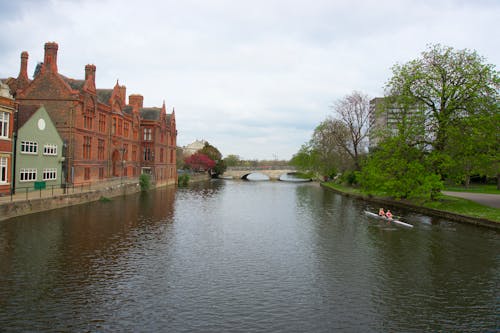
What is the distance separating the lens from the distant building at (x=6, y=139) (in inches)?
1193

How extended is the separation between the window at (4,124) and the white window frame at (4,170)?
6.43ft

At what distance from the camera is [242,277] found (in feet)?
52.5

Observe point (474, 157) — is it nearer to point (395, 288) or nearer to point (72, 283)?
point (395, 288)

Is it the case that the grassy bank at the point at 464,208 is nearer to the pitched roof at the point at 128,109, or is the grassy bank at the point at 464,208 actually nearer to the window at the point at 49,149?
the window at the point at 49,149

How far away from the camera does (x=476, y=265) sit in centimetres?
1831

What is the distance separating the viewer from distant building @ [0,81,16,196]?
1193 inches

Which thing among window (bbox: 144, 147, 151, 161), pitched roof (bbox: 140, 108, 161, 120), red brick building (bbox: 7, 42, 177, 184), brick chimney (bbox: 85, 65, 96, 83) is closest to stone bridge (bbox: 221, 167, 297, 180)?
red brick building (bbox: 7, 42, 177, 184)

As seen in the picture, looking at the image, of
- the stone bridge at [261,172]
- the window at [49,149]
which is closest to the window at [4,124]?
the window at [49,149]

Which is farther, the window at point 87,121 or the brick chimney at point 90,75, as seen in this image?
the brick chimney at point 90,75

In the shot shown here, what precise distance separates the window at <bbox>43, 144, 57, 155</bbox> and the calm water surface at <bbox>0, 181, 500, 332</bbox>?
11443 mm

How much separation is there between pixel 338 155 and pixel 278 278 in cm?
6449

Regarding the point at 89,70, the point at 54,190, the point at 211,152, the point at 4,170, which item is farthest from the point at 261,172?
the point at 4,170

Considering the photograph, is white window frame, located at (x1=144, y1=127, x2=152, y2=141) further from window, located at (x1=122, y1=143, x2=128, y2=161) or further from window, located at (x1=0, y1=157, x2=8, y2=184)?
window, located at (x1=0, y1=157, x2=8, y2=184)

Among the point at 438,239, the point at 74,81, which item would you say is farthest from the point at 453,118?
the point at 74,81
